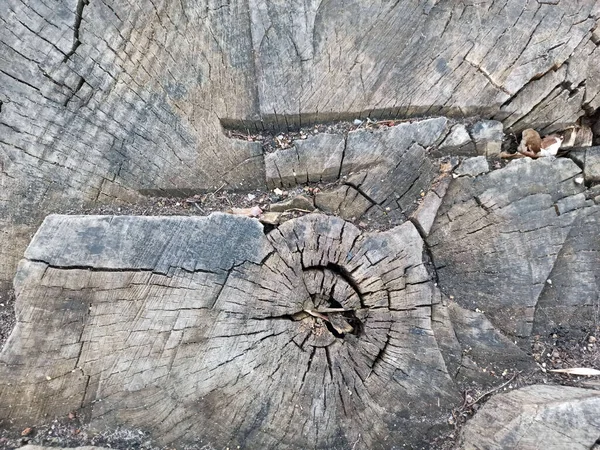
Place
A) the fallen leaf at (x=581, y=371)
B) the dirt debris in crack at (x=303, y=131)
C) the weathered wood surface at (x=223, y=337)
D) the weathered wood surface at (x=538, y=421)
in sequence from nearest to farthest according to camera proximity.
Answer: the weathered wood surface at (x=538, y=421), the weathered wood surface at (x=223, y=337), the fallen leaf at (x=581, y=371), the dirt debris in crack at (x=303, y=131)

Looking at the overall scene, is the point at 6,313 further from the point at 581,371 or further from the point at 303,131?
the point at 581,371

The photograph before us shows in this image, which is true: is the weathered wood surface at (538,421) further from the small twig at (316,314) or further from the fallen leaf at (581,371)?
the small twig at (316,314)

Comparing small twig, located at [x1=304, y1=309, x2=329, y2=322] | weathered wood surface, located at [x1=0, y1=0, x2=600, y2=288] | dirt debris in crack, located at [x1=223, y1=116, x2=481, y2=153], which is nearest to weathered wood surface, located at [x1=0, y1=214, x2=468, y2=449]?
small twig, located at [x1=304, y1=309, x2=329, y2=322]

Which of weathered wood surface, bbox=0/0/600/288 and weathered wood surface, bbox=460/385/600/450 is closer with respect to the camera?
weathered wood surface, bbox=460/385/600/450

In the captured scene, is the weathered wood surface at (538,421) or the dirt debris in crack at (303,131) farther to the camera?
the dirt debris in crack at (303,131)

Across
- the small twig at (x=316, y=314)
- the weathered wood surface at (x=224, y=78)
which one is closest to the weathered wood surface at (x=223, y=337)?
the small twig at (x=316, y=314)

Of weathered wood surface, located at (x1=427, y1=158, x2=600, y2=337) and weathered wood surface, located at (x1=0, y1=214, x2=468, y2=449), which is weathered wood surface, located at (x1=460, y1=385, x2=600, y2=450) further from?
weathered wood surface, located at (x1=427, y1=158, x2=600, y2=337)
